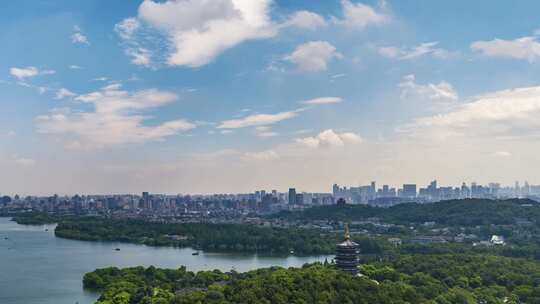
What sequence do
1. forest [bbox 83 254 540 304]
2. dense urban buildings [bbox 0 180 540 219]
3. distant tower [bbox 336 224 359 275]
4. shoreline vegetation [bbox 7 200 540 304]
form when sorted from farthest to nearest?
1. dense urban buildings [bbox 0 180 540 219]
2. distant tower [bbox 336 224 359 275]
3. shoreline vegetation [bbox 7 200 540 304]
4. forest [bbox 83 254 540 304]

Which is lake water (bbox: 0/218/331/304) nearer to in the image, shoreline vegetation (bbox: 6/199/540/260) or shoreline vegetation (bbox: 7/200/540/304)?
shoreline vegetation (bbox: 7/200/540/304)

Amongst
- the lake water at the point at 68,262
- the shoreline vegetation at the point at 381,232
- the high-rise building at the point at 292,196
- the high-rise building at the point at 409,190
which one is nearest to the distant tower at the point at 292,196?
the high-rise building at the point at 292,196

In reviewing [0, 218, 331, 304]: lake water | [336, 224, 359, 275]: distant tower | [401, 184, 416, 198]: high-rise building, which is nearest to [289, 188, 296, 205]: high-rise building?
[401, 184, 416, 198]: high-rise building

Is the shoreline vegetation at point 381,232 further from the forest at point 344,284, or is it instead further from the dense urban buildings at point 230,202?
the dense urban buildings at point 230,202

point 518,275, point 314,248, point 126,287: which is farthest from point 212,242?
point 518,275

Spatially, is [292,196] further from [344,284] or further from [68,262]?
[344,284]

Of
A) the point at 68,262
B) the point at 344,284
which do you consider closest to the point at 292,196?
the point at 68,262

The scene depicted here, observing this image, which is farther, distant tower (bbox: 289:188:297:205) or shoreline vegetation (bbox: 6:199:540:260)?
distant tower (bbox: 289:188:297:205)
